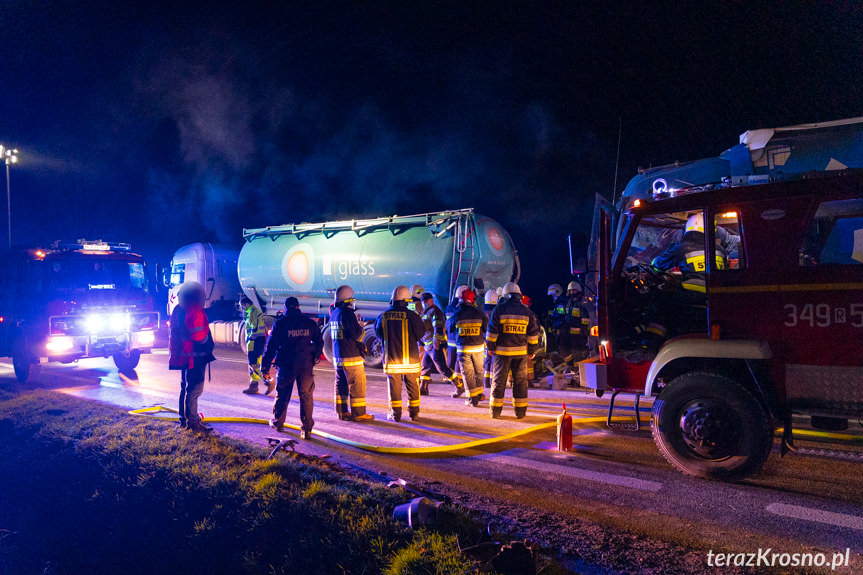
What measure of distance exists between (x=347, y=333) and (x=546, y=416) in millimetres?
2964

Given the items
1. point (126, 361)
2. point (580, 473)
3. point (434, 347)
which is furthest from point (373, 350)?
point (580, 473)

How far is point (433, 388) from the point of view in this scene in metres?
9.84

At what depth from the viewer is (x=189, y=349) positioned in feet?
21.1

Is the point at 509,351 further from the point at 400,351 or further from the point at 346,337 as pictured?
the point at 346,337

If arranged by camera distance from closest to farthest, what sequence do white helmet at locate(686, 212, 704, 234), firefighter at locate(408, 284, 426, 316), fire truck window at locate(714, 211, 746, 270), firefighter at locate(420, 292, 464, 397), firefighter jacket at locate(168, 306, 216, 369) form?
fire truck window at locate(714, 211, 746, 270) → white helmet at locate(686, 212, 704, 234) → firefighter jacket at locate(168, 306, 216, 369) → firefighter at locate(420, 292, 464, 397) → firefighter at locate(408, 284, 426, 316)

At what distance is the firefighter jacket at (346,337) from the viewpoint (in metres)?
6.68

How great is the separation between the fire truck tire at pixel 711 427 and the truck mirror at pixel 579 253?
4.53ft

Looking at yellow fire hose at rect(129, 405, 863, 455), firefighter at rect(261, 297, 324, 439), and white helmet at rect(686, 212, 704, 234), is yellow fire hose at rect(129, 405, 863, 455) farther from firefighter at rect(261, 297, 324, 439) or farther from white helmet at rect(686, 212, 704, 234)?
white helmet at rect(686, 212, 704, 234)

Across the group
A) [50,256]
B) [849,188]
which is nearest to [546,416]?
Answer: [849,188]

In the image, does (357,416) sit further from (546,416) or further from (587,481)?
(587,481)

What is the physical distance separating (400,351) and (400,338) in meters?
0.18

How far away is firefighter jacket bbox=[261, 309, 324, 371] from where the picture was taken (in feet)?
20.6

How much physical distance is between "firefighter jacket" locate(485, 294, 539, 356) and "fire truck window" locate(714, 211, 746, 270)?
8.88 ft

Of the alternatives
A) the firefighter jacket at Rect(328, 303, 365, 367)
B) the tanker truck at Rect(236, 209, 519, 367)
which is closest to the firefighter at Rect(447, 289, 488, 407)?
the firefighter jacket at Rect(328, 303, 365, 367)
